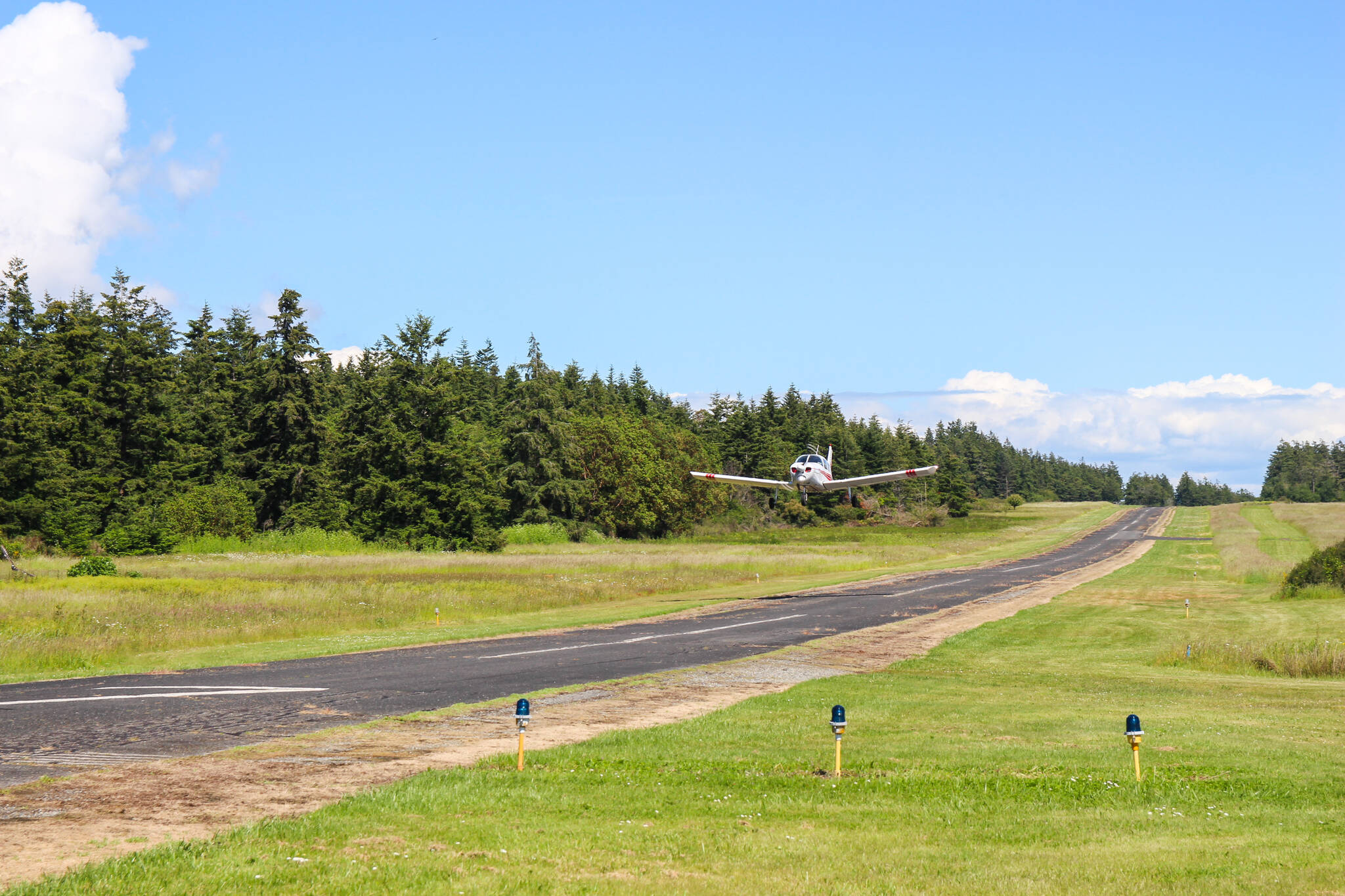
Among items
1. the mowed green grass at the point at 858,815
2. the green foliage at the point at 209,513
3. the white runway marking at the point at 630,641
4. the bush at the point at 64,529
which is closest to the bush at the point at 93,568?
the green foliage at the point at 209,513

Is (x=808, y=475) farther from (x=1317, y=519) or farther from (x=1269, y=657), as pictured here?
(x=1317, y=519)

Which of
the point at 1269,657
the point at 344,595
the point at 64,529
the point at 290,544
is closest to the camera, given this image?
the point at 1269,657

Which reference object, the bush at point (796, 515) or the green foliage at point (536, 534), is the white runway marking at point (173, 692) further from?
the bush at point (796, 515)

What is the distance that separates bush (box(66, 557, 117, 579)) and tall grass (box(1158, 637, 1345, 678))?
47.2 m

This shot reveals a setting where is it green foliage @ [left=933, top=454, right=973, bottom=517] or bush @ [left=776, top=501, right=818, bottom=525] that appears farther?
green foliage @ [left=933, top=454, right=973, bottom=517]

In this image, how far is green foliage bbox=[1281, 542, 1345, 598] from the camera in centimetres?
4547

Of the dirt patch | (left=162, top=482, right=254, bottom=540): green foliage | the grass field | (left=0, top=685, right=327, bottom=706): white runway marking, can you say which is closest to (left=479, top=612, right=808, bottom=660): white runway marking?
the grass field

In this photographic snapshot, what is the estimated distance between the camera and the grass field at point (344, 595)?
28016mm

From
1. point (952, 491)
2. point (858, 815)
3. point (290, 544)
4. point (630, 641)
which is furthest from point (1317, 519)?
point (858, 815)

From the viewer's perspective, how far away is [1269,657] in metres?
27.2

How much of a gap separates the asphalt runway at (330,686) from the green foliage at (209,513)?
168 ft

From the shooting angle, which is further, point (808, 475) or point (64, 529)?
point (64, 529)

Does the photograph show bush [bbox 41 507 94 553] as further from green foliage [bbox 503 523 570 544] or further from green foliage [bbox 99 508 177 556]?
green foliage [bbox 503 523 570 544]

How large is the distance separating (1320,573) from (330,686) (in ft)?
148
